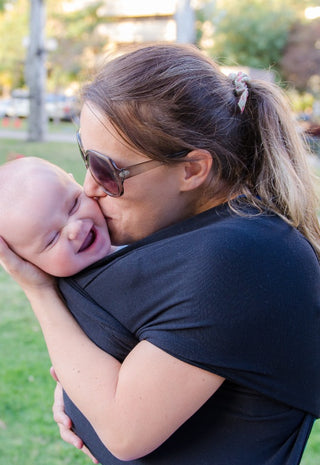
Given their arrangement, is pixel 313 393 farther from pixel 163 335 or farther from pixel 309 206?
pixel 309 206

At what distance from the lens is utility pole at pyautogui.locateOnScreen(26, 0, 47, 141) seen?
57.1 feet

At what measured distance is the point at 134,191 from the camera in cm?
157

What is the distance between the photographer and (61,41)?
114ft

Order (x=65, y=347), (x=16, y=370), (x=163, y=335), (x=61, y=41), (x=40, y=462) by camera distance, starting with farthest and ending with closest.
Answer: (x=61, y=41), (x=16, y=370), (x=40, y=462), (x=65, y=347), (x=163, y=335)

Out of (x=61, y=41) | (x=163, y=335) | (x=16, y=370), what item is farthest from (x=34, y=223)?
(x=61, y=41)

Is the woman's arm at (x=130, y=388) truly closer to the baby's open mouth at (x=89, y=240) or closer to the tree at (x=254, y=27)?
the baby's open mouth at (x=89, y=240)

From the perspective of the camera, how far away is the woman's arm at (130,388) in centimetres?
127

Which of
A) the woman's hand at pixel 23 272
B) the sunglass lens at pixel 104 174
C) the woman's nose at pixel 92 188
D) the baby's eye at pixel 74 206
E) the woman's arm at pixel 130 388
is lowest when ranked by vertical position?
the woman's arm at pixel 130 388

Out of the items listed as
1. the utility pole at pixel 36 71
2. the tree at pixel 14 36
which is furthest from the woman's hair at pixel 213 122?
the tree at pixel 14 36

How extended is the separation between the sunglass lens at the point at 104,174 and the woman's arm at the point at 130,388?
422 mm

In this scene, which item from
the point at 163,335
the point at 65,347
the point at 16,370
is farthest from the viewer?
the point at 16,370

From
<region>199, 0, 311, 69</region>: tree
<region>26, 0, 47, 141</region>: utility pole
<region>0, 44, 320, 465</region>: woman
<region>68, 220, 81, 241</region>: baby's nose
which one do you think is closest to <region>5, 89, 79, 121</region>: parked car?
<region>199, 0, 311, 69</region>: tree

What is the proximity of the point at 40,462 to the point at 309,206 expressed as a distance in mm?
2497

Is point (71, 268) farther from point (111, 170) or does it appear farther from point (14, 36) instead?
point (14, 36)
